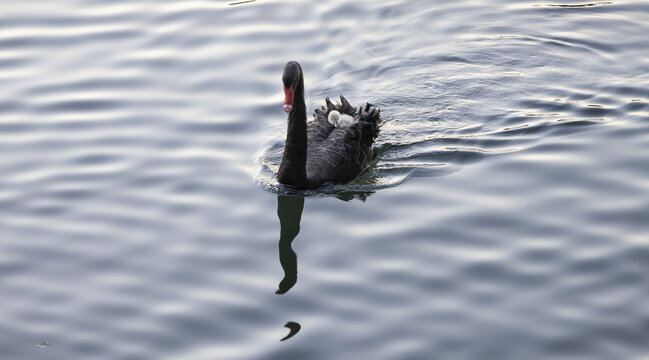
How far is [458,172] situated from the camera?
8742 mm

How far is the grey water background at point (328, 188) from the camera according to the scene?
21.3ft

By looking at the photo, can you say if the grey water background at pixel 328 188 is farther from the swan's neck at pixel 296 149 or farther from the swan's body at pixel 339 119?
the swan's body at pixel 339 119

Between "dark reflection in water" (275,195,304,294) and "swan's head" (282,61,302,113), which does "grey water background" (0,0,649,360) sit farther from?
"swan's head" (282,61,302,113)

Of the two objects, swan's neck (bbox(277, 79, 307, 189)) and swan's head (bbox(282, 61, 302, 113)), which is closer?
swan's head (bbox(282, 61, 302, 113))

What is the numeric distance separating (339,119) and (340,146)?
503mm

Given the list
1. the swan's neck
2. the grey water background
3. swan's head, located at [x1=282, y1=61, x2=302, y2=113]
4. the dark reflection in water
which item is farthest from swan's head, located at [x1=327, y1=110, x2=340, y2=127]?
swan's head, located at [x1=282, y1=61, x2=302, y2=113]

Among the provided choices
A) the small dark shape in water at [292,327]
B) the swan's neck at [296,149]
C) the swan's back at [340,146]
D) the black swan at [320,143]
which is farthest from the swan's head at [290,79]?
the small dark shape in water at [292,327]

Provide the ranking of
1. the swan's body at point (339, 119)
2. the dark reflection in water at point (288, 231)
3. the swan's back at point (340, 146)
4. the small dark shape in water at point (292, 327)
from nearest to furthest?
1. the small dark shape in water at point (292, 327)
2. the dark reflection in water at point (288, 231)
3. the swan's back at point (340, 146)
4. the swan's body at point (339, 119)

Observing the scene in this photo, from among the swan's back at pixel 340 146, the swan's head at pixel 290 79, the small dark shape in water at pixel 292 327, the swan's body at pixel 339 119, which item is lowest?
the small dark shape in water at pixel 292 327

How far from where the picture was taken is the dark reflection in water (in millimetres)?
7109

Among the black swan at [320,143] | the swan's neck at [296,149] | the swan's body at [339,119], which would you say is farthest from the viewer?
the swan's body at [339,119]

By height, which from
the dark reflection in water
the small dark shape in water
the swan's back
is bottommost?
the small dark shape in water

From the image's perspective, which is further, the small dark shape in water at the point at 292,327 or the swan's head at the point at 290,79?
the swan's head at the point at 290,79

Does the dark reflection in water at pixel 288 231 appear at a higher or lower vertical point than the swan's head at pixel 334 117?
lower
